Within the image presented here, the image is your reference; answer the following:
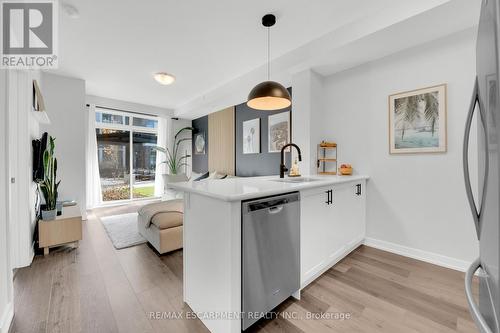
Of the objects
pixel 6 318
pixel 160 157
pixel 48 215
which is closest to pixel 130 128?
pixel 160 157

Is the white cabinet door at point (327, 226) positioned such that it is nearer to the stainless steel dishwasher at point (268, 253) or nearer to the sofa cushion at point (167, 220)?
the stainless steel dishwasher at point (268, 253)

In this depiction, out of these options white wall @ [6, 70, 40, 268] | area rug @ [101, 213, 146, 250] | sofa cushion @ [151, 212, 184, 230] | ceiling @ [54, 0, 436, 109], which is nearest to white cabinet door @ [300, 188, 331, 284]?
sofa cushion @ [151, 212, 184, 230]

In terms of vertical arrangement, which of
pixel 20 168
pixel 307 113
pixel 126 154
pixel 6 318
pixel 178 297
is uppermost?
pixel 307 113

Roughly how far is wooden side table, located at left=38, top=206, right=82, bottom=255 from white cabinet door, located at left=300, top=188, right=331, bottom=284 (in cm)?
283

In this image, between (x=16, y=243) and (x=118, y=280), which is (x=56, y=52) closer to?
(x=16, y=243)

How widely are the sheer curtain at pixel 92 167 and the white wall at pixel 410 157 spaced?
5.07 m

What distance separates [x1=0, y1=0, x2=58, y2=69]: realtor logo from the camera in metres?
1.99

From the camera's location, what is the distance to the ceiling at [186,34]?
206 centimetres

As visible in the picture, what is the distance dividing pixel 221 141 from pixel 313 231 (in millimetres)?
4011

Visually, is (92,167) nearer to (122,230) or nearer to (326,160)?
(122,230)

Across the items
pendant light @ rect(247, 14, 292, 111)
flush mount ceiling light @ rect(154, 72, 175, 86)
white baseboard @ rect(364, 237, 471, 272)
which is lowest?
white baseboard @ rect(364, 237, 471, 272)

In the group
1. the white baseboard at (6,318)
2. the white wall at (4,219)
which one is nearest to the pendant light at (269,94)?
the white wall at (4,219)

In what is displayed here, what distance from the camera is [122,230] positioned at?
3350 mm

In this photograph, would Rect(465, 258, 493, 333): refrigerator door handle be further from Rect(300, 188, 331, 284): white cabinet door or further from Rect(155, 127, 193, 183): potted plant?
Rect(155, 127, 193, 183): potted plant
